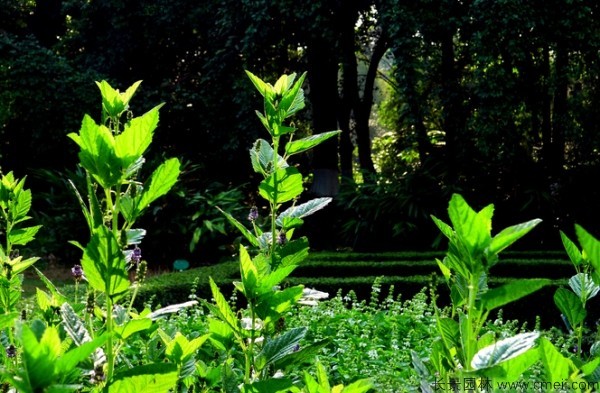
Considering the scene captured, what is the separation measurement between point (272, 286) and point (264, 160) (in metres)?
0.48

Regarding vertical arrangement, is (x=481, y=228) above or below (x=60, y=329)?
above

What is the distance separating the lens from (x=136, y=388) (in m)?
0.89

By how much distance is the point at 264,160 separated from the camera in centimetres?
159

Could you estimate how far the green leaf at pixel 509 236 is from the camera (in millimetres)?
867

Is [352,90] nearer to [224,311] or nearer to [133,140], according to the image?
[224,311]

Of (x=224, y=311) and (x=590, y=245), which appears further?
(x=224, y=311)

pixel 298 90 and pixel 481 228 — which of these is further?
pixel 298 90

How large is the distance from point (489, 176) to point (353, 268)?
169 inches

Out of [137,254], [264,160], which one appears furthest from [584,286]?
[137,254]

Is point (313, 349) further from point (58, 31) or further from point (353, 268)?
point (58, 31)

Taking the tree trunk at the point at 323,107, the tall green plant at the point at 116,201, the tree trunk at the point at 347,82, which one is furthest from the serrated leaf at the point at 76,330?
the tree trunk at the point at 323,107

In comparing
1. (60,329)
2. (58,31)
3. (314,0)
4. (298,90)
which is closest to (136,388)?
(60,329)

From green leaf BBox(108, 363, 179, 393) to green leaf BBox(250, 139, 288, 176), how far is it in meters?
0.69

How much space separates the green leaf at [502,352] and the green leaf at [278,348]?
0.36 m
